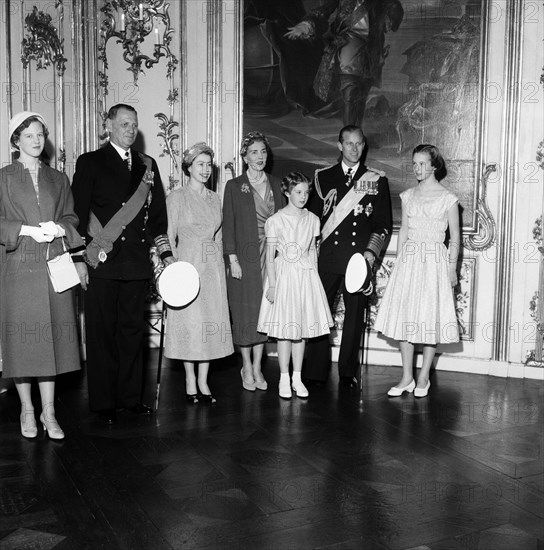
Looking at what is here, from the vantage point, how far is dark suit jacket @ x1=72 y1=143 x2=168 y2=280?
163 inches

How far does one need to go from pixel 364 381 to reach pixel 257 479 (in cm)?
208

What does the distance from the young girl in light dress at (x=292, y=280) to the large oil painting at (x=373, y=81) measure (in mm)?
1293

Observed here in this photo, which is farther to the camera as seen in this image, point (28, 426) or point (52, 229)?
point (28, 426)

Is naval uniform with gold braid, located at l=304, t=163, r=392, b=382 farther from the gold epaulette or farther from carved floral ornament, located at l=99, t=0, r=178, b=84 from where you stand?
carved floral ornament, located at l=99, t=0, r=178, b=84

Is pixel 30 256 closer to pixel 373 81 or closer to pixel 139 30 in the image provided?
pixel 139 30

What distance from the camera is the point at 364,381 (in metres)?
5.32

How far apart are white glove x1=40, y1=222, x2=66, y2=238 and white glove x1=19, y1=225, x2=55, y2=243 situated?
0.02 metres

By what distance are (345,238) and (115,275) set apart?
1.62m

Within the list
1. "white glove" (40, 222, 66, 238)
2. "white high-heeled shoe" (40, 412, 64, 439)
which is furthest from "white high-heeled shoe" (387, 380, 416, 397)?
"white glove" (40, 222, 66, 238)

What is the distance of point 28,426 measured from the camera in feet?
13.0

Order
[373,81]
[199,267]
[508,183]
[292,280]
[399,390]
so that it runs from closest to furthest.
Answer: [199,267], [292,280], [399,390], [508,183], [373,81]

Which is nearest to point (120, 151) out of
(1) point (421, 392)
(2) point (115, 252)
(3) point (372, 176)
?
(2) point (115, 252)

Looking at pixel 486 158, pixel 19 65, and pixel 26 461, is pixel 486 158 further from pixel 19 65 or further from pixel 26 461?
pixel 26 461

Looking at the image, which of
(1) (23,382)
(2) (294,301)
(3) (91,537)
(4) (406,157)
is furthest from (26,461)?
(4) (406,157)
